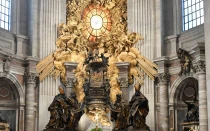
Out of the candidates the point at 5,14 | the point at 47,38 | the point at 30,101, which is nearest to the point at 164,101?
the point at 30,101

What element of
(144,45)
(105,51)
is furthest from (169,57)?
(105,51)

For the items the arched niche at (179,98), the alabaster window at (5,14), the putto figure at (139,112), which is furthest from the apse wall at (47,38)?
the arched niche at (179,98)

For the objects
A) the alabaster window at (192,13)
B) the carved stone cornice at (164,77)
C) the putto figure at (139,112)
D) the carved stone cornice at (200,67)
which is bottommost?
the putto figure at (139,112)

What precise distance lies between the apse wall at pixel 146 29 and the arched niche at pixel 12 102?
480 centimetres

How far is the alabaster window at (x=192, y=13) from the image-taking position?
751 inches

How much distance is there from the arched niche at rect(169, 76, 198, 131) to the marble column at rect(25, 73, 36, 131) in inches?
226

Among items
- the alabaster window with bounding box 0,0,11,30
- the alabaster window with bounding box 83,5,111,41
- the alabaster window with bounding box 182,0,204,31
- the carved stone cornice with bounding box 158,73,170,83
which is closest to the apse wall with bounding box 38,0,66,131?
the alabaster window with bounding box 83,5,111,41

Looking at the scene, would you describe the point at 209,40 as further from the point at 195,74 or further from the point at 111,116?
the point at 111,116

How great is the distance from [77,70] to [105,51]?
157 centimetres

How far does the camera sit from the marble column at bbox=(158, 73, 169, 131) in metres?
18.9

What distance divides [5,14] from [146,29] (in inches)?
244

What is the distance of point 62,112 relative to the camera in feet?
61.0

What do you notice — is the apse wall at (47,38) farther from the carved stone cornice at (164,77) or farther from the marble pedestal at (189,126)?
the marble pedestal at (189,126)

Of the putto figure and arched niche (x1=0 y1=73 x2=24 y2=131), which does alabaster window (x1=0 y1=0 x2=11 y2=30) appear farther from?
the putto figure
